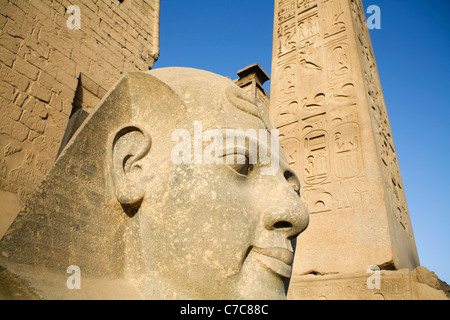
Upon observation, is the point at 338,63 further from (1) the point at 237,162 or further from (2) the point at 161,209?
(2) the point at 161,209

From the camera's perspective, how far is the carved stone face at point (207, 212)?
121 cm

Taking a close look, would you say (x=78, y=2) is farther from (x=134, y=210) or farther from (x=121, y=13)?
(x=134, y=210)

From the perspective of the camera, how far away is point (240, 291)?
1.21 metres

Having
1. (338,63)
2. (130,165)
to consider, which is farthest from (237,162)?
(338,63)

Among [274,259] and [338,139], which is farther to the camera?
[338,139]

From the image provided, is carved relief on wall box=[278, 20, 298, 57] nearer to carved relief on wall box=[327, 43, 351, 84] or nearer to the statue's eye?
carved relief on wall box=[327, 43, 351, 84]

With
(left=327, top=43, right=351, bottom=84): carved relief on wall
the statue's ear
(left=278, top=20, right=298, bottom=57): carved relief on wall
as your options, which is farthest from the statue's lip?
(left=278, top=20, right=298, bottom=57): carved relief on wall

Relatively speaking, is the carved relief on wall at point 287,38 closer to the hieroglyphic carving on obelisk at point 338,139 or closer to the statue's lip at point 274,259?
the hieroglyphic carving on obelisk at point 338,139

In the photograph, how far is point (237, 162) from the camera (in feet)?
4.35

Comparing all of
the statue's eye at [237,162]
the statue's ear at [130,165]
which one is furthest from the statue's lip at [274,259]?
the statue's ear at [130,165]

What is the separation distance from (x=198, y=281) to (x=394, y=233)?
→ 2911mm

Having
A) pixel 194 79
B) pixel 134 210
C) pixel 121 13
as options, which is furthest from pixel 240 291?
pixel 121 13

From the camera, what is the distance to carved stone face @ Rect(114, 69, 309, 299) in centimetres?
121

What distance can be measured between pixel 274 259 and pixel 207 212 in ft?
1.03
